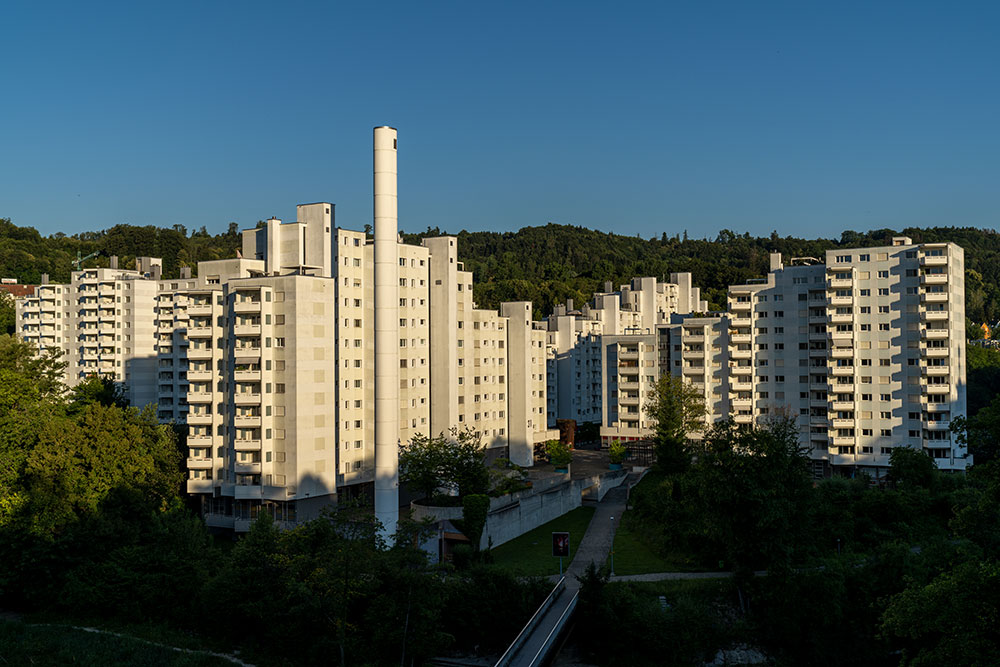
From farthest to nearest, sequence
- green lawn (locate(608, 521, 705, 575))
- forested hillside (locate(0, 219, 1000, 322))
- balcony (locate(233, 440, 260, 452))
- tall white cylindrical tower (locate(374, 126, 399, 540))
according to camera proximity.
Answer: forested hillside (locate(0, 219, 1000, 322)), balcony (locate(233, 440, 260, 452)), tall white cylindrical tower (locate(374, 126, 399, 540)), green lawn (locate(608, 521, 705, 575))

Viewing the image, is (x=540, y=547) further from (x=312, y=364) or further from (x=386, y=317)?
(x=312, y=364)

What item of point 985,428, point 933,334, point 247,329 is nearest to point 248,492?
point 247,329

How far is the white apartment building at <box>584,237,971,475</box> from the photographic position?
265 feet

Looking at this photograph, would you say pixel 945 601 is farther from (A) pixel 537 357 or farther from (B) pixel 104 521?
(A) pixel 537 357

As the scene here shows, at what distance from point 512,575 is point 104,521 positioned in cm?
2734

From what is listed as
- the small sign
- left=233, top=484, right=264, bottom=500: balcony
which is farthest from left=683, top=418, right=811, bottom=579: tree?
left=233, top=484, right=264, bottom=500: balcony

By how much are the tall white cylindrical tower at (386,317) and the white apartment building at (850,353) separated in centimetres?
4496

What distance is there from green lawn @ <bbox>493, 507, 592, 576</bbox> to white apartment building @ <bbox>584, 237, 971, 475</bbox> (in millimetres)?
26632

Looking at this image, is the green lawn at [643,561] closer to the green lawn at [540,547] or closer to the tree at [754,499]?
the green lawn at [540,547]

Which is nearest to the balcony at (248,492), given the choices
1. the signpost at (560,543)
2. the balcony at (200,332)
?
the balcony at (200,332)

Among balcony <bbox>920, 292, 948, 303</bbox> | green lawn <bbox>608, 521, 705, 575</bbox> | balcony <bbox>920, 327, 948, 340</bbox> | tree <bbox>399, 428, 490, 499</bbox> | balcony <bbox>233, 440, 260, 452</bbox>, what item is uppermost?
balcony <bbox>920, 292, 948, 303</bbox>

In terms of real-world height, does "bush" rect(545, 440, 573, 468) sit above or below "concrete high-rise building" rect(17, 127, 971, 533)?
below

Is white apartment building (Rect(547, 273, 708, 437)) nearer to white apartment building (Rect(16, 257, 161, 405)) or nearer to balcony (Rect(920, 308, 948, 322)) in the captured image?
balcony (Rect(920, 308, 948, 322))

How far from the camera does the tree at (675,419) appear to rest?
80625 mm
